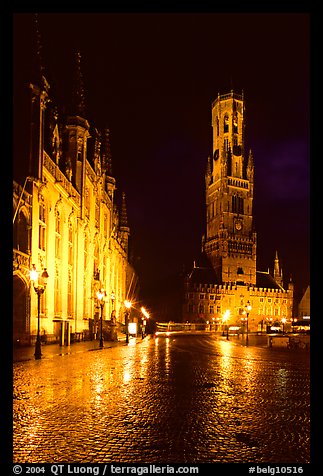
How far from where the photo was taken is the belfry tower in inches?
5276

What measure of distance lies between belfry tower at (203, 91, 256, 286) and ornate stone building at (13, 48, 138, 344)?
69317 millimetres

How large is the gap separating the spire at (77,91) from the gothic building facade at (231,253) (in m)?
77.4

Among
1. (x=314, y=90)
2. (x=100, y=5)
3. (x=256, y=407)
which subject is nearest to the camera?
(x=314, y=90)

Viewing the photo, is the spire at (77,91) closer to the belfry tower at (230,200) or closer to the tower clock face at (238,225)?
the belfry tower at (230,200)

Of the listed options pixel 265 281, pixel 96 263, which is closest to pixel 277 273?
pixel 265 281

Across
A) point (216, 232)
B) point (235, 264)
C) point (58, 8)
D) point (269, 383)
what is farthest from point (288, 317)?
point (58, 8)

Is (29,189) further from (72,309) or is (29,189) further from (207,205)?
(207,205)

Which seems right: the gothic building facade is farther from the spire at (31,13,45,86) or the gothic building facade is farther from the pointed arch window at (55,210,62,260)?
the spire at (31,13,45,86)

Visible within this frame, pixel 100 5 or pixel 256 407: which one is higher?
pixel 100 5

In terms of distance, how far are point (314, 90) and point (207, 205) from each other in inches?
5393

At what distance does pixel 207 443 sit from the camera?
780cm

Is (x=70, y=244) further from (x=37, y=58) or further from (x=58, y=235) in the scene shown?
(x=37, y=58)

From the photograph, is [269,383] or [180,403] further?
[269,383]

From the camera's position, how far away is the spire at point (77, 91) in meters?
50.8
